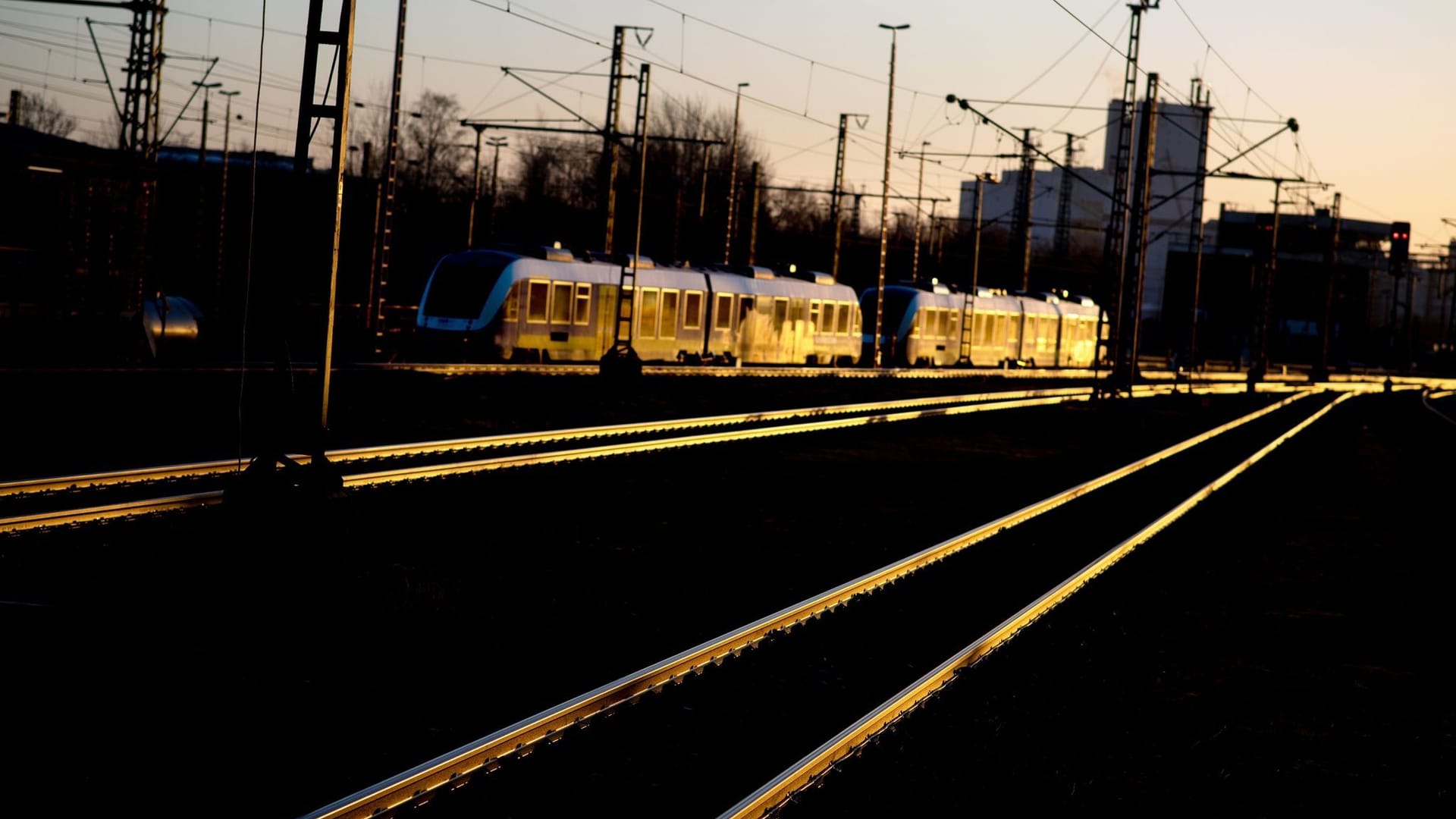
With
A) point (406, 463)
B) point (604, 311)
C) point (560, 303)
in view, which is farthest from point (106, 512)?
point (604, 311)

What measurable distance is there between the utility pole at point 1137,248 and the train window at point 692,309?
1150 centimetres

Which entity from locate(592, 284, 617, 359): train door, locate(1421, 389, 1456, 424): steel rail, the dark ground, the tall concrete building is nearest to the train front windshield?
locate(592, 284, 617, 359): train door

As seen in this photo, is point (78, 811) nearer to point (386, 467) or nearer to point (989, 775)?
point (989, 775)

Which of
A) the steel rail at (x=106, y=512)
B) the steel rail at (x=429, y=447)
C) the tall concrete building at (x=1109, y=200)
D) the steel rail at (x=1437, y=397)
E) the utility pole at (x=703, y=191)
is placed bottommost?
the steel rail at (x=106, y=512)

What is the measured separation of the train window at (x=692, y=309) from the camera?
40562 mm

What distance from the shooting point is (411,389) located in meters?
24.8

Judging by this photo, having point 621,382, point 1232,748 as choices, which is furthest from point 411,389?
point 1232,748

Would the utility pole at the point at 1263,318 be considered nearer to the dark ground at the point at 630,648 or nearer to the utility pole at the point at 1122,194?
the utility pole at the point at 1122,194

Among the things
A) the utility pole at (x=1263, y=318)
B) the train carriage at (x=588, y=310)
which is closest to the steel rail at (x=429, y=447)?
the train carriage at (x=588, y=310)

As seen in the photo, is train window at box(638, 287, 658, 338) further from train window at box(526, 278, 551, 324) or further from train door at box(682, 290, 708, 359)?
train window at box(526, 278, 551, 324)

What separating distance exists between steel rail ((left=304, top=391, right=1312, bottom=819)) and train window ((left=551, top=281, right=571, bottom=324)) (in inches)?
943

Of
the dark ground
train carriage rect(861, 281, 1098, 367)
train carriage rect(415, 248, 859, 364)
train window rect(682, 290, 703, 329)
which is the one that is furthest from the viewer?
train carriage rect(861, 281, 1098, 367)

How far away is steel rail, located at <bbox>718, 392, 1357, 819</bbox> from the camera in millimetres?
5676

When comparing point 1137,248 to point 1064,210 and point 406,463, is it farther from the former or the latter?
point 1064,210
